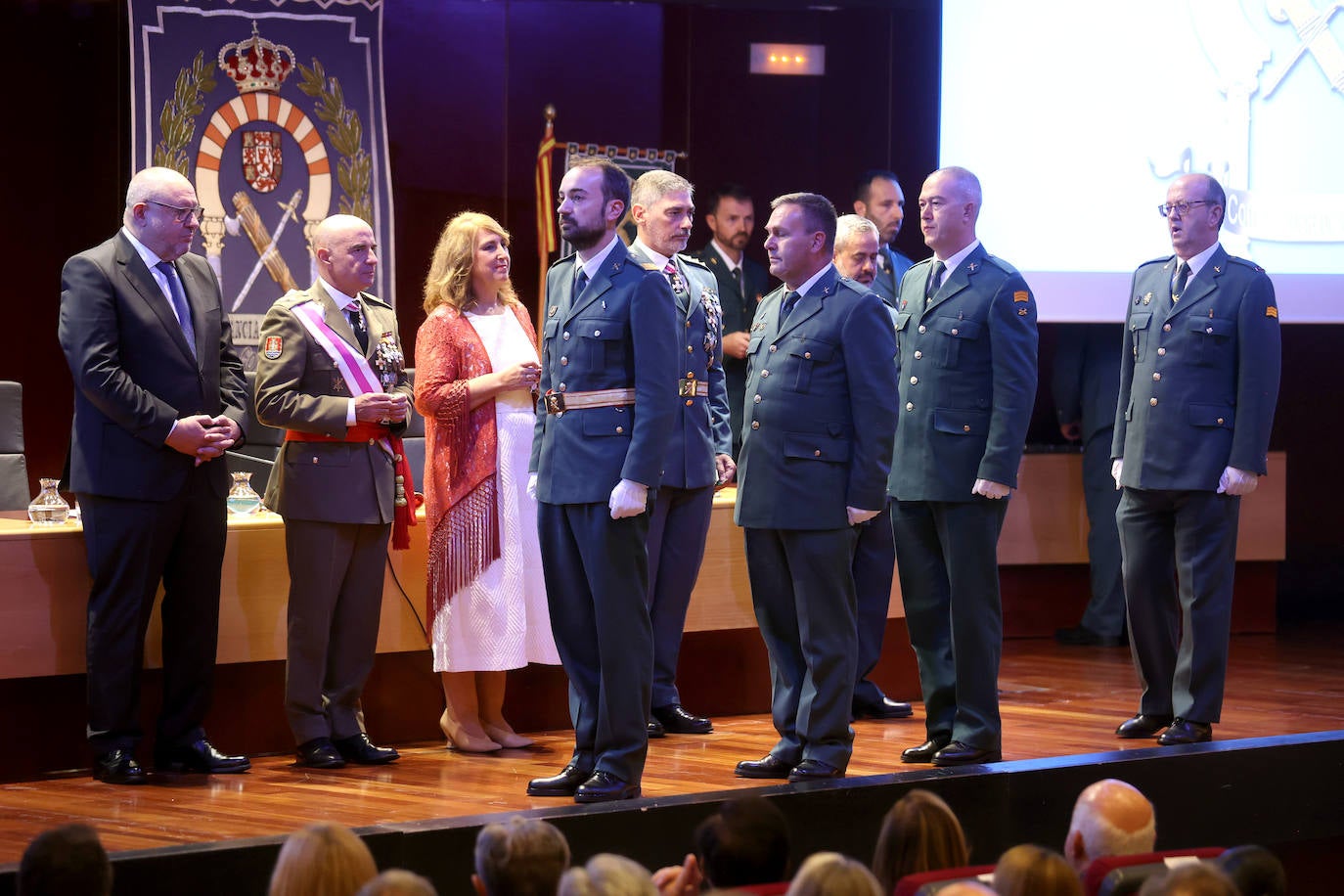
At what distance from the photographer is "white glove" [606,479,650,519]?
3.65 m

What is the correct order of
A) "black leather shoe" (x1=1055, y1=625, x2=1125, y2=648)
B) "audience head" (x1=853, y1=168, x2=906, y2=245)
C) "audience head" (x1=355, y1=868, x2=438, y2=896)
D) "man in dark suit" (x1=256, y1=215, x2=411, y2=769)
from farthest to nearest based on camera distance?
"black leather shoe" (x1=1055, y1=625, x2=1125, y2=648) < "audience head" (x1=853, y1=168, x2=906, y2=245) < "man in dark suit" (x1=256, y1=215, x2=411, y2=769) < "audience head" (x1=355, y1=868, x2=438, y2=896)

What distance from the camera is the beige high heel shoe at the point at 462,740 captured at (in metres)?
4.54

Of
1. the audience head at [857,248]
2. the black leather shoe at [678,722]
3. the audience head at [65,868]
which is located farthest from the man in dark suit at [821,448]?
the audience head at [65,868]

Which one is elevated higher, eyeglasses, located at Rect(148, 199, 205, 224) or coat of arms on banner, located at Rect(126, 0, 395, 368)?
coat of arms on banner, located at Rect(126, 0, 395, 368)

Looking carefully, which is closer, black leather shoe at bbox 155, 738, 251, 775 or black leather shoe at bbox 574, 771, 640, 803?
black leather shoe at bbox 574, 771, 640, 803

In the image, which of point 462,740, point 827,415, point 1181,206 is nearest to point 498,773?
point 462,740

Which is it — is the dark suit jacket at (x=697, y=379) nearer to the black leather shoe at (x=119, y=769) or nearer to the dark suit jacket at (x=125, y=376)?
the dark suit jacket at (x=125, y=376)

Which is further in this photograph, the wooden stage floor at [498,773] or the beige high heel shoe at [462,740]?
the beige high heel shoe at [462,740]

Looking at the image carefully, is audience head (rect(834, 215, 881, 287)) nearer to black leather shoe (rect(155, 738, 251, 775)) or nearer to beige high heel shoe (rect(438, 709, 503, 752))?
beige high heel shoe (rect(438, 709, 503, 752))

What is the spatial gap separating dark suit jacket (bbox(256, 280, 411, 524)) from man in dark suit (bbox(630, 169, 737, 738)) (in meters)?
0.78

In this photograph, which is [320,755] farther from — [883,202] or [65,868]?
[883,202]

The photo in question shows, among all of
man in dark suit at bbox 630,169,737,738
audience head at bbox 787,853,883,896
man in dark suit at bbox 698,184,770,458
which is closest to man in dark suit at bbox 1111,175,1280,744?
man in dark suit at bbox 630,169,737,738

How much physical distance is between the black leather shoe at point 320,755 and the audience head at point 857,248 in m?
2.05

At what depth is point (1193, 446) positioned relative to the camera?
15.2 feet
